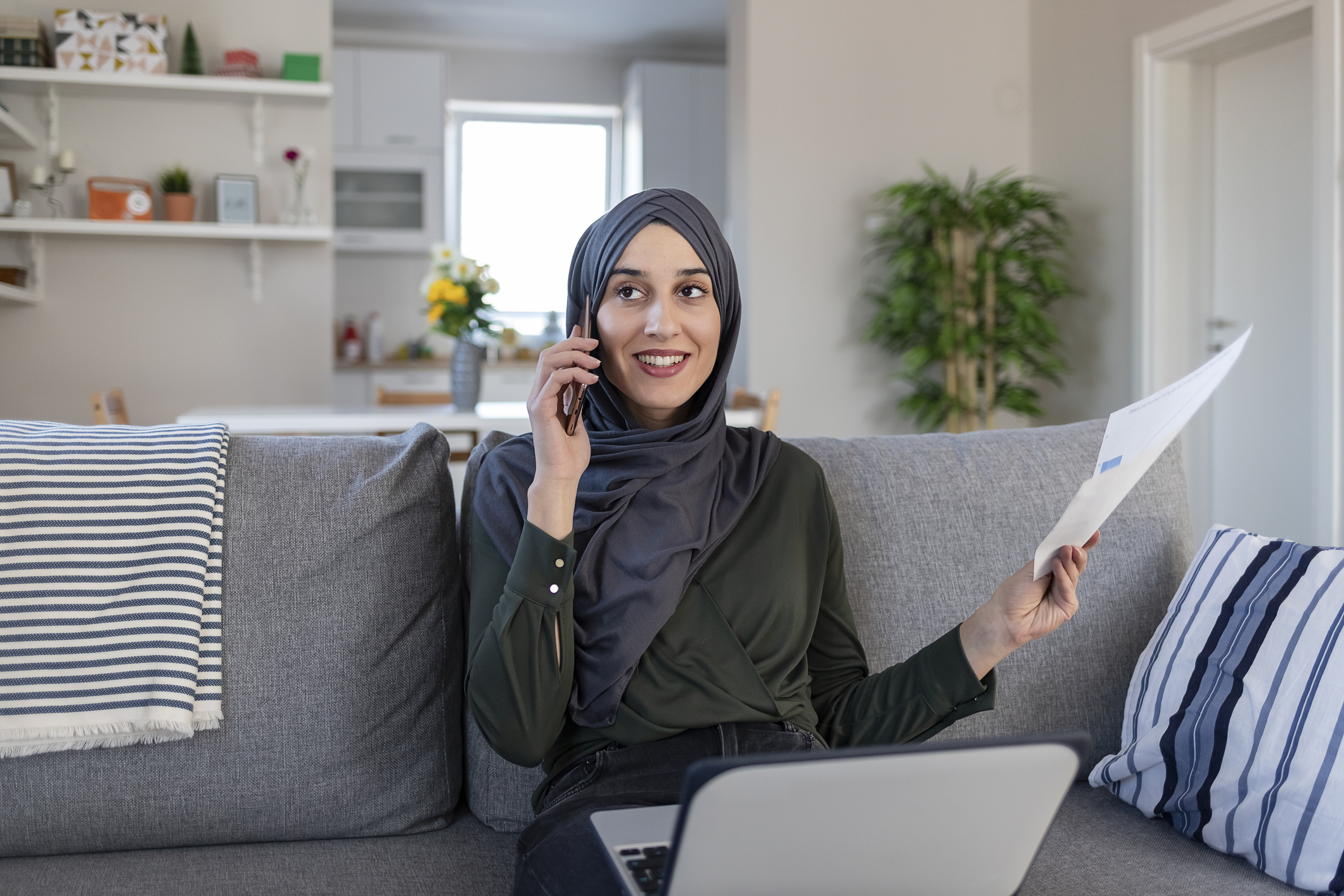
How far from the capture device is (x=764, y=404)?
3.54 m

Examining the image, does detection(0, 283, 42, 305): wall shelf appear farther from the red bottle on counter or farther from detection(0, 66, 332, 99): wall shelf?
the red bottle on counter

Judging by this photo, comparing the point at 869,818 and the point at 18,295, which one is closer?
the point at 869,818

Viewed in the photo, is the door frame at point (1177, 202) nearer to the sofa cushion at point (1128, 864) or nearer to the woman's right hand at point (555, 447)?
the sofa cushion at point (1128, 864)

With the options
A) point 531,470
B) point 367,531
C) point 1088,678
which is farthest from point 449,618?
point 1088,678

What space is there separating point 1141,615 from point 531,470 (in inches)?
35.1

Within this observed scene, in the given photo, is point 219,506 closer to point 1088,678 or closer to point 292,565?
point 292,565

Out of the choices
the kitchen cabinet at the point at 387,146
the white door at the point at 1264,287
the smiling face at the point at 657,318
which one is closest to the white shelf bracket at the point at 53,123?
the kitchen cabinet at the point at 387,146

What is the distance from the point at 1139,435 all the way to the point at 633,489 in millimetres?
523

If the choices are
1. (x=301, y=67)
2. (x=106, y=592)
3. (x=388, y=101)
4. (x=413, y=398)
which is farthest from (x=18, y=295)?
(x=106, y=592)

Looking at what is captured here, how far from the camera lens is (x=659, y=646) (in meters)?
1.11

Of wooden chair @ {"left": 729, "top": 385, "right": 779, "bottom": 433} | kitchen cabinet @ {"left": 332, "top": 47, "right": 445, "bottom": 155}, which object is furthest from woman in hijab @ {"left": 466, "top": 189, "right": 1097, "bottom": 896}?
kitchen cabinet @ {"left": 332, "top": 47, "right": 445, "bottom": 155}

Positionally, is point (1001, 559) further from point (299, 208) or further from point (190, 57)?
point (190, 57)

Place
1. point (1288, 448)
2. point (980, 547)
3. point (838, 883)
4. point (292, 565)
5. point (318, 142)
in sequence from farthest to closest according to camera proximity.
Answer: point (318, 142) → point (1288, 448) → point (980, 547) → point (292, 565) → point (838, 883)

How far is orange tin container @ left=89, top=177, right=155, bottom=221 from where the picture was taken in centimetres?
386
